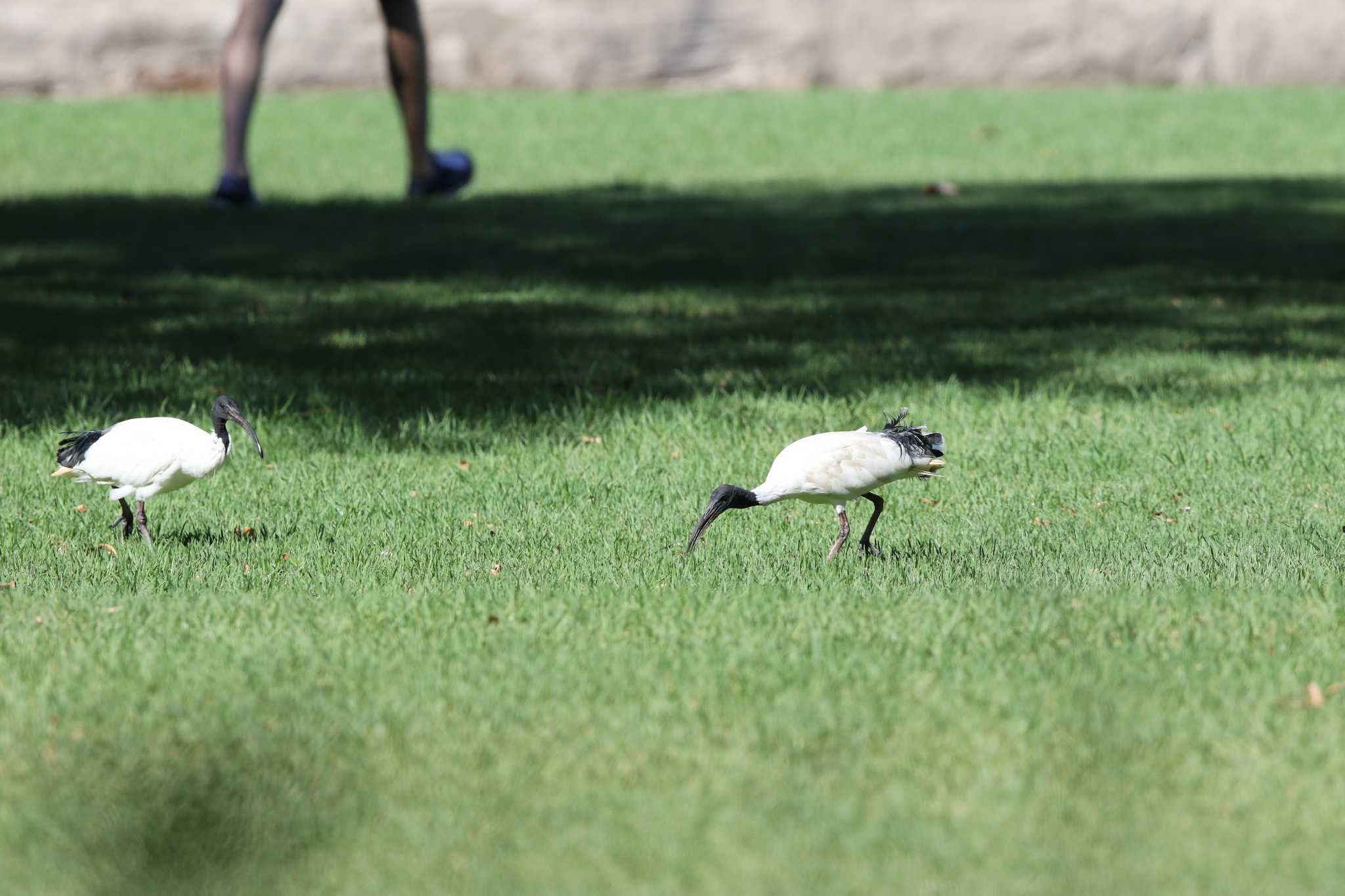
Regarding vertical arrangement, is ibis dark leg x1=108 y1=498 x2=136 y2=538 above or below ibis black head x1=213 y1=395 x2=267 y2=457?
below

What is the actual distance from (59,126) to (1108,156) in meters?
9.58

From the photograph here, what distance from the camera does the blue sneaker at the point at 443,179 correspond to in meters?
12.1

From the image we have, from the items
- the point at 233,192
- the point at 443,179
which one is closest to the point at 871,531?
the point at 233,192

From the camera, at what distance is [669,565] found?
4.73m

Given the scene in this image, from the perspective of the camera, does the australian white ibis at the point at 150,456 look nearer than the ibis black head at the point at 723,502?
No

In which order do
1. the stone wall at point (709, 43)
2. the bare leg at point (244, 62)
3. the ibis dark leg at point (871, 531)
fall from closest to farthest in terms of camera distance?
the ibis dark leg at point (871, 531), the bare leg at point (244, 62), the stone wall at point (709, 43)

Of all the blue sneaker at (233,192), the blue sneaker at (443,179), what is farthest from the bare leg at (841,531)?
the blue sneaker at (443,179)

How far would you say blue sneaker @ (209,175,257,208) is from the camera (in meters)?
11.2

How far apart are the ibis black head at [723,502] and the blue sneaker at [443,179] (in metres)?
7.90

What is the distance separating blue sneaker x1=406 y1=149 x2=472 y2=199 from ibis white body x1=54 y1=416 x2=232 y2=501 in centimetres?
731

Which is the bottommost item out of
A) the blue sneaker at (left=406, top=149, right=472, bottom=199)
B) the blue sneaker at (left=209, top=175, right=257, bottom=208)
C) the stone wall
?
the blue sneaker at (left=209, top=175, right=257, bottom=208)

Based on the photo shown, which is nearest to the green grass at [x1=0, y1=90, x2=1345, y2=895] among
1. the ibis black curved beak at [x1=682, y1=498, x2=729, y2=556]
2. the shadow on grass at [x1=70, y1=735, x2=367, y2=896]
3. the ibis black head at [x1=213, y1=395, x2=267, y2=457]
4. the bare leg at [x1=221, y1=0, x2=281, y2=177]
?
the shadow on grass at [x1=70, y1=735, x2=367, y2=896]

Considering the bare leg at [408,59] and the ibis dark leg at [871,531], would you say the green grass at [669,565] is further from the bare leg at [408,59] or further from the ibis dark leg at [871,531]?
the bare leg at [408,59]

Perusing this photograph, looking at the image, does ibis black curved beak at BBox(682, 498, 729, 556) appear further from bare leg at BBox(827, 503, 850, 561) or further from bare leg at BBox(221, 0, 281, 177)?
bare leg at BBox(221, 0, 281, 177)
